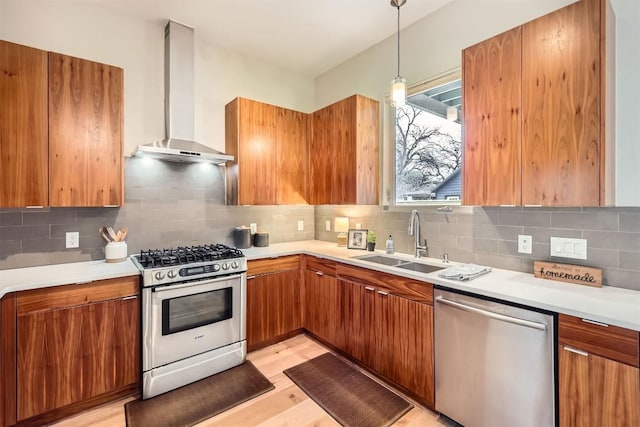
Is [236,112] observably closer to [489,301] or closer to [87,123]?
[87,123]

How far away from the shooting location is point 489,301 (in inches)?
66.2

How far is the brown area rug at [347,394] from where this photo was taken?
200 centimetres

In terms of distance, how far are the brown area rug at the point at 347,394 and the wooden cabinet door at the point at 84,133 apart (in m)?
2.07

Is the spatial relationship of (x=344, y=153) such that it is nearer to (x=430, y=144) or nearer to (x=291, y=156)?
(x=291, y=156)

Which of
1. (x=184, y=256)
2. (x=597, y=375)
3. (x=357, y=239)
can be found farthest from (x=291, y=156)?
(x=597, y=375)

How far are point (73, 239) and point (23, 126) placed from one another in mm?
911

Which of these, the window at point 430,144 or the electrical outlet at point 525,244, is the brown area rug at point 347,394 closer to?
the electrical outlet at point 525,244

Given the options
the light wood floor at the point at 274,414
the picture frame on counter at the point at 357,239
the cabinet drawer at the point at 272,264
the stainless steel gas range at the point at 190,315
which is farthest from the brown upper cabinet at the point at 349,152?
the light wood floor at the point at 274,414

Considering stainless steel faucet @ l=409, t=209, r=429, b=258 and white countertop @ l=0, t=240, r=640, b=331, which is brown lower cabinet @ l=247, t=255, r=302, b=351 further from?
stainless steel faucet @ l=409, t=209, r=429, b=258

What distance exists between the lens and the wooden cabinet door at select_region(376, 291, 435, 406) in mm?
2002

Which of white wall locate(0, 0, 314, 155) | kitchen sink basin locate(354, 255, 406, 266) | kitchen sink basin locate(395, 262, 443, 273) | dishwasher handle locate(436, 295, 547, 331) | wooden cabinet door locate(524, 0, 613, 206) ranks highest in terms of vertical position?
white wall locate(0, 0, 314, 155)

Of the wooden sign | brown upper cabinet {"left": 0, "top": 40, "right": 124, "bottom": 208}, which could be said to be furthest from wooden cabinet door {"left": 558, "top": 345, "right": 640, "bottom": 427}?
brown upper cabinet {"left": 0, "top": 40, "right": 124, "bottom": 208}

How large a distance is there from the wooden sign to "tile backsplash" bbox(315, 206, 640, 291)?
8cm

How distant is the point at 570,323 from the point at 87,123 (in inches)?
126
